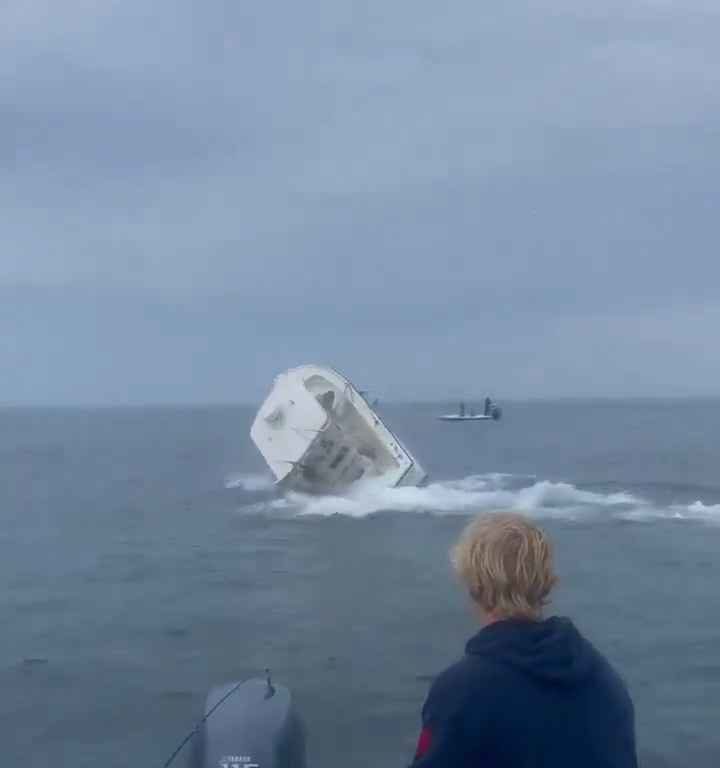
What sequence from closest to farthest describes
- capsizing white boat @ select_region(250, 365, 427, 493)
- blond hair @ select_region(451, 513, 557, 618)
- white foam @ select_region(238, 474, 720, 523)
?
blond hair @ select_region(451, 513, 557, 618) < white foam @ select_region(238, 474, 720, 523) < capsizing white boat @ select_region(250, 365, 427, 493)

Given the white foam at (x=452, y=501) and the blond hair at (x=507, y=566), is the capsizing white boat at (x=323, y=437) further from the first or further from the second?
the blond hair at (x=507, y=566)

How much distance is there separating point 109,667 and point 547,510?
69.2ft

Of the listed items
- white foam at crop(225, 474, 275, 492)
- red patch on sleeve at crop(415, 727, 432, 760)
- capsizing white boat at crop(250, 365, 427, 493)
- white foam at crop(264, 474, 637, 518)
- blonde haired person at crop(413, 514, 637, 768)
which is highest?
blonde haired person at crop(413, 514, 637, 768)

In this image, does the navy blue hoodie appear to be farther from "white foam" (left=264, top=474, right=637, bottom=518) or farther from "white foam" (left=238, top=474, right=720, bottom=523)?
"white foam" (left=264, top=474, right=637, bottom=518)

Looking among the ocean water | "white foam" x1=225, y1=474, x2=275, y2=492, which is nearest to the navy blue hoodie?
the ocean water

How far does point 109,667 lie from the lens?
17.4 m

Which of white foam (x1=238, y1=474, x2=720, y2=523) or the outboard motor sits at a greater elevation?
the outboard motor

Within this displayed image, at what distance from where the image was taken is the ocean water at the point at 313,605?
562 inches

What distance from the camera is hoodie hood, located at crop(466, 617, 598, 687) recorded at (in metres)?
3.34

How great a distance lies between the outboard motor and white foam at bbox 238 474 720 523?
91.9 ft

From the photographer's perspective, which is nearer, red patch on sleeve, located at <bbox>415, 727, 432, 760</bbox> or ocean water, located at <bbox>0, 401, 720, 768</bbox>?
red patch on sleeve, located at <bbox>415, 727, 432, 760</bbox>

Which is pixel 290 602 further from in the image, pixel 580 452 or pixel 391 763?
pixel 580 452

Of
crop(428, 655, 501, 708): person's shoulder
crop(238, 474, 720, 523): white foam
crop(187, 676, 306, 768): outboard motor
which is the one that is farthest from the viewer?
crop(238, 474, 720, 523): white foam

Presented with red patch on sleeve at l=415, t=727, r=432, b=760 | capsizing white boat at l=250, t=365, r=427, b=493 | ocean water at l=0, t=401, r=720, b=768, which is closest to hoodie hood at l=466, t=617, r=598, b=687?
red patch on sleeve at l=415, t=727, r=432, b=760
